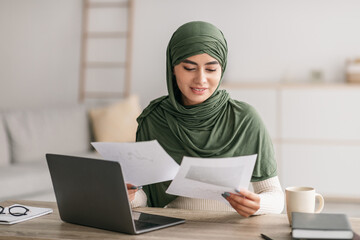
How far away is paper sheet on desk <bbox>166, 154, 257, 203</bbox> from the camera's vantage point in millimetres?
1484

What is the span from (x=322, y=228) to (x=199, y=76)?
2.52 ft

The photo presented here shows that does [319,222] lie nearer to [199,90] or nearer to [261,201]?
[261,201]

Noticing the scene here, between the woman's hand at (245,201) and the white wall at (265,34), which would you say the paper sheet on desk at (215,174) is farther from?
the white wall at (265,34)

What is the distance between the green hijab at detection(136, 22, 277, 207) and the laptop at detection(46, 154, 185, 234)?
1.16 ft

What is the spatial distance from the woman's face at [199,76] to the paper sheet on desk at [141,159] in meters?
0.36

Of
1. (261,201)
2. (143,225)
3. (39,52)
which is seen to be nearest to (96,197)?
(143,225)

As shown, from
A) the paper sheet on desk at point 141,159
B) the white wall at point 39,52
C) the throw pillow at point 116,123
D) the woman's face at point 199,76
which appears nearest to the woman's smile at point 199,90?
the woman's face at point 199,76

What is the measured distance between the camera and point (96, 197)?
152 centimetres

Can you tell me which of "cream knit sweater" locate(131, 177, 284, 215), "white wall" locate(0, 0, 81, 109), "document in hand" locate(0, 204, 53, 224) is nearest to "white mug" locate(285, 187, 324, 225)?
"cream knit sweater" locate(131, 177, 284, 215)

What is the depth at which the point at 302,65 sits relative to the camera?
200 inches

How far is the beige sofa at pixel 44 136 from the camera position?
387 centimetres

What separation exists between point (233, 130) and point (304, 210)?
49 centimetres

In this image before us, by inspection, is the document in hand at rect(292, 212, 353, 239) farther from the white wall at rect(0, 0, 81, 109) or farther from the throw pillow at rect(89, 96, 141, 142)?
the white wall at rect(0, 0, 81, 109)

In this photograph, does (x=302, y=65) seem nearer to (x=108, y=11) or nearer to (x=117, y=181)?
(x=108, y=11)
